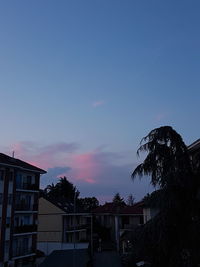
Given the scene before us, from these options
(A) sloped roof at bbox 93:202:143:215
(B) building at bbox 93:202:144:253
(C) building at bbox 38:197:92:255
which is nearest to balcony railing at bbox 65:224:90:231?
(C) building at bbox 38:197:92:255

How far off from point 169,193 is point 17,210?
3430 centimetres

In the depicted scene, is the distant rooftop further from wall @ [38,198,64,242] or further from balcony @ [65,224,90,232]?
balcony @ [65,224,90,232]

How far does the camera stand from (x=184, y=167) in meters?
11.4

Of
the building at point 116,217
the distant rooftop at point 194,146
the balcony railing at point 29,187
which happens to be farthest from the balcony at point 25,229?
the distant rooftop at point 194,146

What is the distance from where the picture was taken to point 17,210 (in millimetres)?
42969

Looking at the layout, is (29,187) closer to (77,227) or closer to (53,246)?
(53,246)

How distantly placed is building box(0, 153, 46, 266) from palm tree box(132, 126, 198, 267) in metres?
29.4

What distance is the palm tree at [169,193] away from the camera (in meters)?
11.3

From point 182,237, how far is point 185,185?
1561 mm

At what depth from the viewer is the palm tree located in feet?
37.1

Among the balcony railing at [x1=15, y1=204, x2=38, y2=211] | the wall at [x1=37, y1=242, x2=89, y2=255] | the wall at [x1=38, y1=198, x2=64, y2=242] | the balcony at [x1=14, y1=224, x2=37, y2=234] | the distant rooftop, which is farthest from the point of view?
the wall at [x1=38, y1=198, x2=64, y2=242]

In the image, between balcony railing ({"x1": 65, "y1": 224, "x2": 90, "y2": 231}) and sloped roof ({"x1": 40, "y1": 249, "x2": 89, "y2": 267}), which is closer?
sloped roof ({"x1": 40, "y1": 249, "x2": 89, "y2": 267})

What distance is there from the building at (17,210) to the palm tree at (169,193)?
29.4 m

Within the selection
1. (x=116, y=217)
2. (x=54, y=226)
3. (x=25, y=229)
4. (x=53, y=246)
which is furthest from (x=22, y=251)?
(x=116, y=217)
